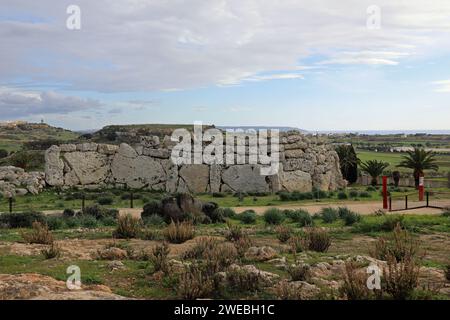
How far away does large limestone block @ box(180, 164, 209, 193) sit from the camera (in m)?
32.3

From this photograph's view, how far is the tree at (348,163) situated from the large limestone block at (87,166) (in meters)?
20.0

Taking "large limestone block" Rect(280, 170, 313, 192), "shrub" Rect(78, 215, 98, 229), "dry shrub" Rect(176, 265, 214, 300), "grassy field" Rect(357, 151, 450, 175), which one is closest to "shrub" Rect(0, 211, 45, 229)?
"shrub" Rect(78, 215, 98, 229)

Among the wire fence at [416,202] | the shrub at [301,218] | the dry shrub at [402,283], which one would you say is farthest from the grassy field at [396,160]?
the dry shrub at [402,283]

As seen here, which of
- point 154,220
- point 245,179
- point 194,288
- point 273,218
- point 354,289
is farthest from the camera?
point 245,179

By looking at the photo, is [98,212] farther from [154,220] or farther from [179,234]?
[179,234]

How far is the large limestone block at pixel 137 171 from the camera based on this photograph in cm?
3341

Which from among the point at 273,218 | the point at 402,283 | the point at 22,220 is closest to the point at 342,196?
the point at 273,218

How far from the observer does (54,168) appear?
3244 cm

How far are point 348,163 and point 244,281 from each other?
35207 millimetres

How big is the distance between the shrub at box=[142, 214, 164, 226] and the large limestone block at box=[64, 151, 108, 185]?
16700mm

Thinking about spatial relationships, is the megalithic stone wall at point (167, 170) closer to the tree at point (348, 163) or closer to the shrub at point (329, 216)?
the tree at point (348, 163)

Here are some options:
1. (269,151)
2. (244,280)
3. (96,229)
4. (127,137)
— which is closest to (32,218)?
(96,229)

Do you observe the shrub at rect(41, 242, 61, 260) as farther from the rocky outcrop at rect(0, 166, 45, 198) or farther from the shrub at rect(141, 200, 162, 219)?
the rocky outcrop at rect(0, 166, 45, 198)
